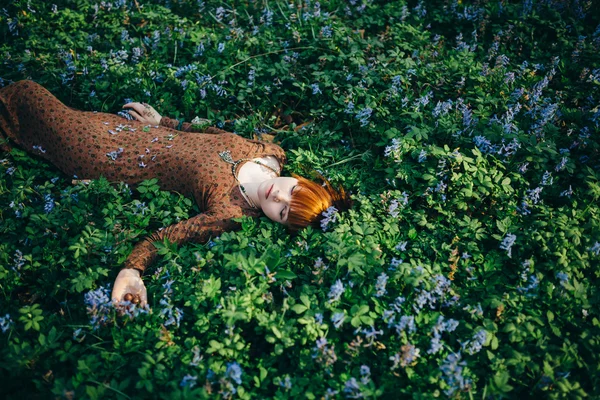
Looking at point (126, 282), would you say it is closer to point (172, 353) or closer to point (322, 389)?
point (172, 353)

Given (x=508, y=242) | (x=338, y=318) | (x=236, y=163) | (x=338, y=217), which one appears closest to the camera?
(x=338, y=318)

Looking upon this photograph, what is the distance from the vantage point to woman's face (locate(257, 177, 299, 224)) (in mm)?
3607

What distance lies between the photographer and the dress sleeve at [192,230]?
138 inches

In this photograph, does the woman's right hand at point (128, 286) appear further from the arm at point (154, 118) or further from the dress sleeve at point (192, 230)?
the arm at point (154, 118)

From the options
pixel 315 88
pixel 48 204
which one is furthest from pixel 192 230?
pixel 315 88

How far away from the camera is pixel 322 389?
2.73m

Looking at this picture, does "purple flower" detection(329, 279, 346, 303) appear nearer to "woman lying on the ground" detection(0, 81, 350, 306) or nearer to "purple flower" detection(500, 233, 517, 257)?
"woman lying on the ground" detection(0, 81, 350, 306)

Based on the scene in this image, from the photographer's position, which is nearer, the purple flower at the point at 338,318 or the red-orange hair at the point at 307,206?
the purple flower at the point at 338,318

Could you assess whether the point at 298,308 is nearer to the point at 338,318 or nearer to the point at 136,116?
the point at 338,318

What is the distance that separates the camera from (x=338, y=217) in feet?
11.7

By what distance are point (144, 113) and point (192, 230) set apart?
1689mm

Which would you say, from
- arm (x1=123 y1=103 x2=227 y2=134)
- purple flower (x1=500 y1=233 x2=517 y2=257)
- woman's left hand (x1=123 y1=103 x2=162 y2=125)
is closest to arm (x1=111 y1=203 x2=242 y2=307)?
arm (x1=123 y1=103 x2=227 y2=134)

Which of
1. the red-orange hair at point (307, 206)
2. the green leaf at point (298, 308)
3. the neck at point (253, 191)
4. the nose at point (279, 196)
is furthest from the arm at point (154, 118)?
the green leaf at point (298, 308)

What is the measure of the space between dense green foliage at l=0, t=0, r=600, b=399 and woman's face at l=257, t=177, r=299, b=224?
15cm
